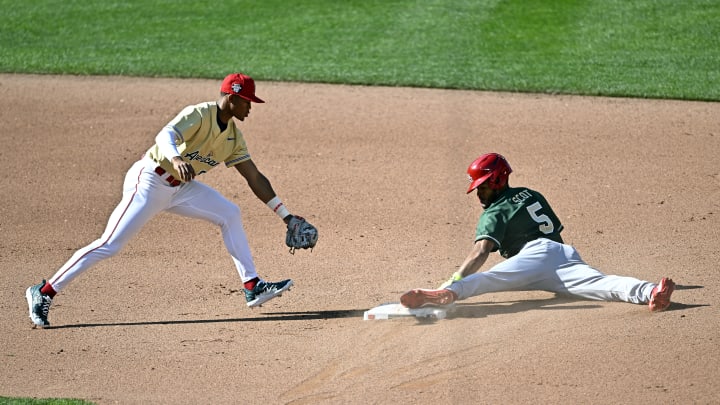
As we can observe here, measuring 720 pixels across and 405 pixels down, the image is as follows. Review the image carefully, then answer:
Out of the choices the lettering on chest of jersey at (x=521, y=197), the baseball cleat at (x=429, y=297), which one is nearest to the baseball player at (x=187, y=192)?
the baseball cleat at (x=429, y=297)

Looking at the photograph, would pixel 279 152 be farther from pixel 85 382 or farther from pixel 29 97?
pixel 85 382

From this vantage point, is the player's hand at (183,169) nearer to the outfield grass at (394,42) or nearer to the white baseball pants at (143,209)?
the white baseball pants at (143,209)

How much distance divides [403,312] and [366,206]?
275cm

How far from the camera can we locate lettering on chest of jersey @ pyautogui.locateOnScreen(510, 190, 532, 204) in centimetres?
684

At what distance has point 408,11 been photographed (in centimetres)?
1517

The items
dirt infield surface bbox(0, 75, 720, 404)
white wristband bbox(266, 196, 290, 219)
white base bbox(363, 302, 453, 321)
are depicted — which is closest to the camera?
dirt infield surface bbox(0, 75, 720, 404)

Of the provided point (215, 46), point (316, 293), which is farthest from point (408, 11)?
point (316, 293)

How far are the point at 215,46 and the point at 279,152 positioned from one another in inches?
162

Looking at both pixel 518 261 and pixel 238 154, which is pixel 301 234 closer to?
pixel 238 154

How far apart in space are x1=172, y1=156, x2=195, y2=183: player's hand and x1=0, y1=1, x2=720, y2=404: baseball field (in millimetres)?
1119

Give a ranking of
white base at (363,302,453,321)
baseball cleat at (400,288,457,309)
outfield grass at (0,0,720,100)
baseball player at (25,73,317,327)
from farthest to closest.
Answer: outfield grass at (0,0,720,100)
baseball player at (25,73,317,327)
white base at (363,302,453,321)
baseball cleat at (400,288,457,309)

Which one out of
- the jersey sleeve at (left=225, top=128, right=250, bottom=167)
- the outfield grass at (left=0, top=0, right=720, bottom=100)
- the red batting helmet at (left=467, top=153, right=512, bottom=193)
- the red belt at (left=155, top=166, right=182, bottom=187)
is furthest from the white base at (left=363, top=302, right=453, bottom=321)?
the outfield grass at (left=0, top=0, right=720, bottom=100)

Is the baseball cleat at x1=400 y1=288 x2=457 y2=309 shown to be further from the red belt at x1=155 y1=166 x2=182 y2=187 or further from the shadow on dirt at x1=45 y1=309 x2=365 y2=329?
the red belt at x1=155 y1=166 x2=182 y2=187

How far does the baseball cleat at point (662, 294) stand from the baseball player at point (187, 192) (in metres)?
2.54
